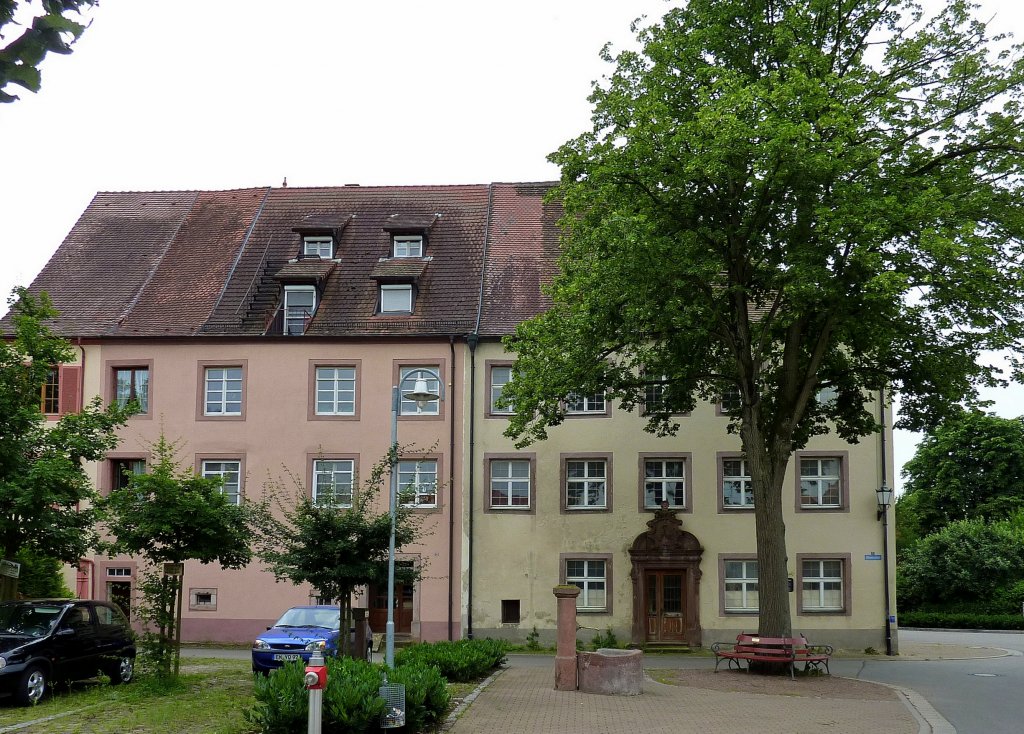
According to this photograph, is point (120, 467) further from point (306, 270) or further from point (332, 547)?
point (332, 547)

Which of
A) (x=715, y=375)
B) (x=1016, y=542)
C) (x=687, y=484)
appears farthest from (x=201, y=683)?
(x=1016, y=542)

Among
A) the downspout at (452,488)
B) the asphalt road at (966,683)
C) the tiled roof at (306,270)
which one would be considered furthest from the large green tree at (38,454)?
Result: the asphalt road at (966,683)

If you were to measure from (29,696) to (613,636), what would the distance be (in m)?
18.3

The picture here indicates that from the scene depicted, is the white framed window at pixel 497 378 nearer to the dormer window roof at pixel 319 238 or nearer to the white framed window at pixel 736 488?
the white framed window at pixel 736 488

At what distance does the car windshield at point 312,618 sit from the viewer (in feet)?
71.9

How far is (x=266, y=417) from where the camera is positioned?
32656 millimetres

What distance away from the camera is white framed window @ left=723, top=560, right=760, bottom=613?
31734 mm

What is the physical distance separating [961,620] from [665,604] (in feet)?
71.3

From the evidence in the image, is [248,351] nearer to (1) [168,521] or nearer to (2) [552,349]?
(2) [552,349]

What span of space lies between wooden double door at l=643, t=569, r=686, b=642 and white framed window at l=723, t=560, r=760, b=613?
1246 mm

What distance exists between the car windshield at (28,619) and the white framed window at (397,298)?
17.5m

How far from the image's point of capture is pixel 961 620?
1866 inches

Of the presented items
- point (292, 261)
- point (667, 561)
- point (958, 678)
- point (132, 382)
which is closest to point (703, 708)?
→ point (958, 678)

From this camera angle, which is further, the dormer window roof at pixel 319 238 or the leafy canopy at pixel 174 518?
the dormer window roof at pixel 319 238
